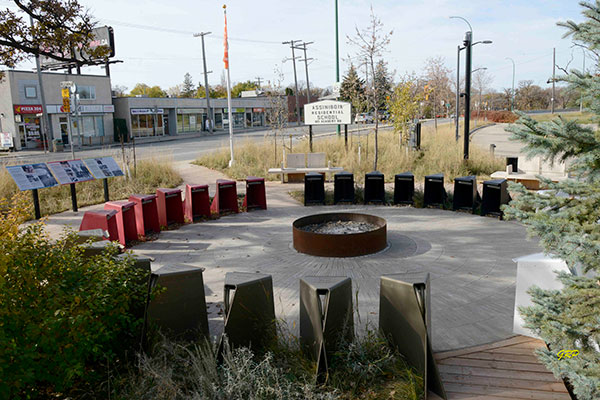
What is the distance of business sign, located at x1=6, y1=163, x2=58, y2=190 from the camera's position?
10422 mm

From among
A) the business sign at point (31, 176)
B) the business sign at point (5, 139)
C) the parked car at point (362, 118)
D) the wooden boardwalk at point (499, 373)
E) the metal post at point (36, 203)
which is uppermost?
the parked car at point (362, 118)

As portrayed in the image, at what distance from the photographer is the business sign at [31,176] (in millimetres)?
10422

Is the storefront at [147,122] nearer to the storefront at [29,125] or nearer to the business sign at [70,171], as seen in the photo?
the storefront at [29,125]

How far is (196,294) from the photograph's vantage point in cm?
482

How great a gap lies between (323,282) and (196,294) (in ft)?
4.40

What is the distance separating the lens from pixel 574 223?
2920 mm

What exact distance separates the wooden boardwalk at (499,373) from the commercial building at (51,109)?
35.9 meters

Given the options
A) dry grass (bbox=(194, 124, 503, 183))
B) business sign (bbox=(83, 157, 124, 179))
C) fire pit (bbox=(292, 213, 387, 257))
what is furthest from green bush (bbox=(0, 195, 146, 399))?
dry grass (bbox=(194, 124, 503, 183))

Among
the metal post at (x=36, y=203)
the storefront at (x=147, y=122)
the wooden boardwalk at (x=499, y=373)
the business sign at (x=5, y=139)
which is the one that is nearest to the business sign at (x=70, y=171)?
the metal post at (x=36, y=203)

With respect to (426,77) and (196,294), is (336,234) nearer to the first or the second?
(196,294)

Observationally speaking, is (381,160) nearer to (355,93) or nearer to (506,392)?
(355,93)

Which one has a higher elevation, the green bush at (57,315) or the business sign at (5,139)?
the business sign at (5,139)

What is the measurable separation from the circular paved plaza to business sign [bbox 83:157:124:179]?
332 cm

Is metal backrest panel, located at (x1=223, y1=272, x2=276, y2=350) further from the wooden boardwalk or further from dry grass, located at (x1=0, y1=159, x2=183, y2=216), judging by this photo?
dry grass, located at (x1=0, y1=159, x2=183, y2=216)
